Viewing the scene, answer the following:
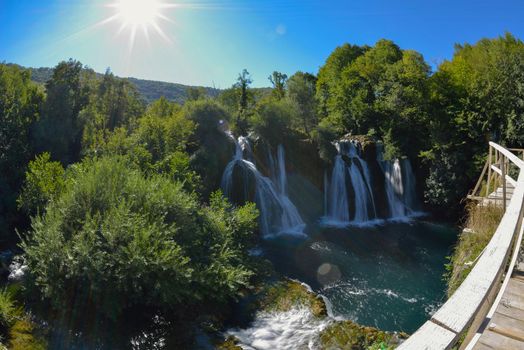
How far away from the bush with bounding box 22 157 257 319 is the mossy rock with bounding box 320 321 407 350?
3.09 m

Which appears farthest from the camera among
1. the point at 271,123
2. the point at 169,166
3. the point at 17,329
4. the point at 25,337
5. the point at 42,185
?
the point at 271,123

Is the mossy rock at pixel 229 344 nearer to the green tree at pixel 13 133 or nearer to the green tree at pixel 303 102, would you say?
the green tree at pixel 13 133

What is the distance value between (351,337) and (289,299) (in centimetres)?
259

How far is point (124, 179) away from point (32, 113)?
12.1 metres

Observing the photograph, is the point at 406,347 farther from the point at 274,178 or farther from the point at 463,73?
the point at 463,73

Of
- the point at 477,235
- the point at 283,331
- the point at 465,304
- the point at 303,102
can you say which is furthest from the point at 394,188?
the point at 465,304

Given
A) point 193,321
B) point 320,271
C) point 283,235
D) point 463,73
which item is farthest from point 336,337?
point 463,73

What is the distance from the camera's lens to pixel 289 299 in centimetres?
1110

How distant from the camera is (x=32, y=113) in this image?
19094mm

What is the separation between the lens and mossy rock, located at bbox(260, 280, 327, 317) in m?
10.6

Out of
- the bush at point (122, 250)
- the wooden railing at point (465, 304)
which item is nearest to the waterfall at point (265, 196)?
the bush at point (122, 250)

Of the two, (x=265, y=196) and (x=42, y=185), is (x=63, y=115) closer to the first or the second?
(x=42, y=185)

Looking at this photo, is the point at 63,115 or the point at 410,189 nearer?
the point at 63,115

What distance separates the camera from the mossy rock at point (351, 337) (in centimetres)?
871
